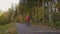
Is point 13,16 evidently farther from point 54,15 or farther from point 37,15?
point 54,15

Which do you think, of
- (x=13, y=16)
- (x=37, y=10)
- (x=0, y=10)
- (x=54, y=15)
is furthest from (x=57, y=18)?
(x=13, y=16)

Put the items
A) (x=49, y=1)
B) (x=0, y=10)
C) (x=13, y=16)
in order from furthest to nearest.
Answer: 1. (x=13, y=16)
2. (x=0, y=10)
3. (x=49, y=1)

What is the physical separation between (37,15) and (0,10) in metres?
27.1

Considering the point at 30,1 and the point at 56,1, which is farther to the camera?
the point at 30,1

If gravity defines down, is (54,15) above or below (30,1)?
below

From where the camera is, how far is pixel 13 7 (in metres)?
93.1

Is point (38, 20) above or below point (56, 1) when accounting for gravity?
below

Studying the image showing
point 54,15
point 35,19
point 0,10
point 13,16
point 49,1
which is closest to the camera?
point 49,1

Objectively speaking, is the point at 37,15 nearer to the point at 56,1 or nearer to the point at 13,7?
the point at 56,1

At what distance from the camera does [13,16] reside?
87875 millimetres

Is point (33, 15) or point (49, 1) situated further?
point (33, 15)

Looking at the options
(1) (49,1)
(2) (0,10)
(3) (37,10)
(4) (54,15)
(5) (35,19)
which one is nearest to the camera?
(1) (49,1)

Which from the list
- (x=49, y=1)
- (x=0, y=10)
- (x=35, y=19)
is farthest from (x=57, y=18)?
(x=0, y=10)

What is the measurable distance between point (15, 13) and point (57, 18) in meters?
49.0
